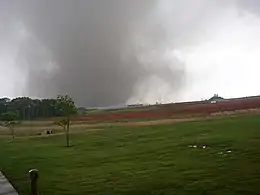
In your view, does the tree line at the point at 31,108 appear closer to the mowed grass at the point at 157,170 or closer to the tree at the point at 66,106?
the tree at the point at 66,106

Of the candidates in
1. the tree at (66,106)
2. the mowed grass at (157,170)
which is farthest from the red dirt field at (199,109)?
A: the mowed grass at (157,170)

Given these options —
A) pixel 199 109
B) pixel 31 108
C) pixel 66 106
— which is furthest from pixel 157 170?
pixel 31 108

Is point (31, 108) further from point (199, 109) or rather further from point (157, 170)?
point (157, 170)

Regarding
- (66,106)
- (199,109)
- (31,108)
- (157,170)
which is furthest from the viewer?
(31,108)

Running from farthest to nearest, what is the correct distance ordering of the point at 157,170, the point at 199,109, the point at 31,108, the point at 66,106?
the point at 31,108 < the point at 199,109 < the point at 66,106 < the point at 157,170

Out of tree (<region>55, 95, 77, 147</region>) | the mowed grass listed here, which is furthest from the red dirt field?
the mowed grass

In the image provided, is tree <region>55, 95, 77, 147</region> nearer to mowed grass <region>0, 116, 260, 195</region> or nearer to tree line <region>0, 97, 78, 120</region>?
mowed grass <region>0, 116, 260, 195</region>

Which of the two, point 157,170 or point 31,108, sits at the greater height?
point 31,108

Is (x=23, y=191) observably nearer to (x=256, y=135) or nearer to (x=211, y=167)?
(x=211, y=167)

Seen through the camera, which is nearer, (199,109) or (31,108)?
(199,109)

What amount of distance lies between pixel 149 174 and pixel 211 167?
243 cm

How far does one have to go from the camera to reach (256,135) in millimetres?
24906

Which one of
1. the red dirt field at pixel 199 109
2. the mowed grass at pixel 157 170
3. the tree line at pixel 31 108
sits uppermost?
the tree line at pixel 31 108

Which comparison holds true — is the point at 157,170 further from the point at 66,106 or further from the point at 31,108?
the point at 31,108
